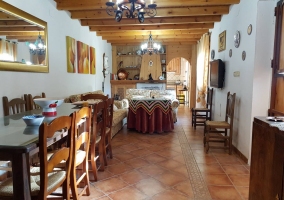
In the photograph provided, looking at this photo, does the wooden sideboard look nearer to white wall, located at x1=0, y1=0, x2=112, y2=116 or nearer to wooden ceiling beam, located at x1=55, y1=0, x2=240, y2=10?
wooden ceiling beam, located at x1=55, y1=0, x2=240, y2=10

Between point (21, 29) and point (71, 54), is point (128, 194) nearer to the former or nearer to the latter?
point (21, 29)

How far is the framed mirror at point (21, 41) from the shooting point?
259 centimetres

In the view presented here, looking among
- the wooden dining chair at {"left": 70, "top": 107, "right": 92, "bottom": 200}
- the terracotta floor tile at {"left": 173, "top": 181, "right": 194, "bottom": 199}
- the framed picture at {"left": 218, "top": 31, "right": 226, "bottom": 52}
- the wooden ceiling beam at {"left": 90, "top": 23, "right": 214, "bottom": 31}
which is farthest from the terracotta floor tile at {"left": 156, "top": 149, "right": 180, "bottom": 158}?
the wooden ceiling beam at {"left": 90, "top": 23, "right": 214, "bottom": 31}

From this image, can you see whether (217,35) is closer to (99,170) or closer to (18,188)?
(99,170)

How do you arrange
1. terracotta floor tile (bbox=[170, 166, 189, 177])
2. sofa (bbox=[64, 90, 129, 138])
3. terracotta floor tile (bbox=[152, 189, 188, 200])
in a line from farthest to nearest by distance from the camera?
1. sofa (bbox=[64, 90, 129, 138])
2. terracotta floor tile (bbox=[170, 166, 189, 177])
3. terracotta floor tile (bbox=[152, 189, 188, 200])

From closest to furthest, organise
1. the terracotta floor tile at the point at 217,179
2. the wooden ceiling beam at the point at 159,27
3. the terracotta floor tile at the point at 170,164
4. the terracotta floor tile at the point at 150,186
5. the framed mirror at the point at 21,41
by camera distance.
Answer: the terracotta floor tile at the point at 150,186 < the terracotta floor tile at the point at 217,179 < the framed mirror at the point at 21,41 < the terracotta floor tile at the point at 170,164 < the wooden ceiling beam at the point at 159,27

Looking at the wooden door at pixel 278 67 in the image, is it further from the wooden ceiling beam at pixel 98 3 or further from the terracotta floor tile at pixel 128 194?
the terracotta floor tile at pixel 128 194

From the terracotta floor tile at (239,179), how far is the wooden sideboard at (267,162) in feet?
2.62

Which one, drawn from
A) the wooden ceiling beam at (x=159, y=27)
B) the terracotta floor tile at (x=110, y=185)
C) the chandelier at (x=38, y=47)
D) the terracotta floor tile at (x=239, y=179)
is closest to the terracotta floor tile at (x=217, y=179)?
the terracotta floor tile at (x=239, y=179)

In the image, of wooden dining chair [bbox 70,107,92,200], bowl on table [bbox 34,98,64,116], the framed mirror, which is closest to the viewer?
wooden dining chair [bbox 70,107,92,200]

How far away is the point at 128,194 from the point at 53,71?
2561mm

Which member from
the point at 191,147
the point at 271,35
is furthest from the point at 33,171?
the point at 271,35

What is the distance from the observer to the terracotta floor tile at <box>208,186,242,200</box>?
218cm

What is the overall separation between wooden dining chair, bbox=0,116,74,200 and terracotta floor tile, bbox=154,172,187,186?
4.01ft
